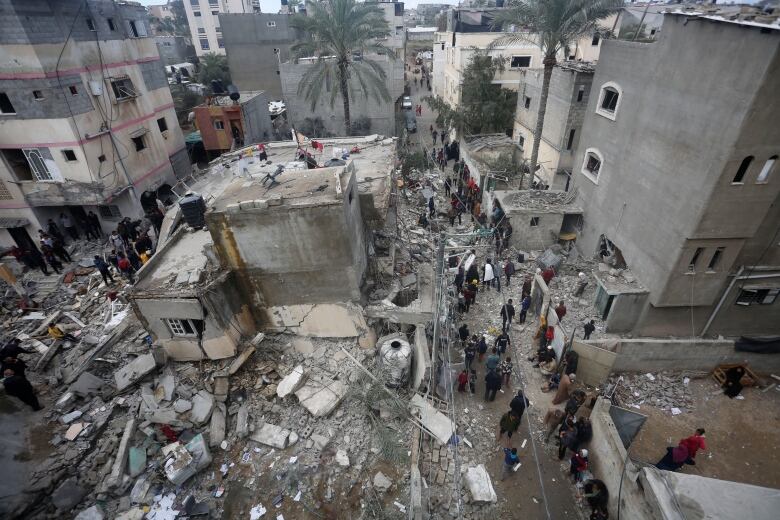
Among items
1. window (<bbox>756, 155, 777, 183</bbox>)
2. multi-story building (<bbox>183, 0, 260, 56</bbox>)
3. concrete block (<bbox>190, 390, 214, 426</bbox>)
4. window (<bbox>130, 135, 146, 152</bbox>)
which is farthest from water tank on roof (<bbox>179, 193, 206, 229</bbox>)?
multi-story building (<bbox>183, 0, 260, 56</bbox>)

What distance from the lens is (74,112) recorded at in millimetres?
15898

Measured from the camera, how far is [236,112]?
25.1 metres

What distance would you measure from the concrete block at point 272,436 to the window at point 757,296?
48.3 ft

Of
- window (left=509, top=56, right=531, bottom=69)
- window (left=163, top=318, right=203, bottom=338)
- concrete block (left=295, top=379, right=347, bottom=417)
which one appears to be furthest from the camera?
window (left=509, top=56, right=531, bottom=69)

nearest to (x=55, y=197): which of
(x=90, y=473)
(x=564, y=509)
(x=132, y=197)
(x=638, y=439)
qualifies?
(x=132, y=197)

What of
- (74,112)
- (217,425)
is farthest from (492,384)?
(74,112)

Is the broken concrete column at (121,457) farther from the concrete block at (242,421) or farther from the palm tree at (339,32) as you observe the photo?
the palm tree at (339,32)

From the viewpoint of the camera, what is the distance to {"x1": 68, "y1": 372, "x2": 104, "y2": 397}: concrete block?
34.4 ft

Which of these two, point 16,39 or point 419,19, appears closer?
point 16,39

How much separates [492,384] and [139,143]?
69.2 ft

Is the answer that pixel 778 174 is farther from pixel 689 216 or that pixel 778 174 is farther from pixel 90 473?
pixel 90 473

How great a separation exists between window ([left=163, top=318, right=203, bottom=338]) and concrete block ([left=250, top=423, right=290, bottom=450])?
128 inches

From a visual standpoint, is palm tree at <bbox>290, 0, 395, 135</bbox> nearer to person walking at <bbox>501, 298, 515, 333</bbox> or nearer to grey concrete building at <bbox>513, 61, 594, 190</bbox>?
grey concrete building at <bbox>513, 61, 594, 190</bbox>

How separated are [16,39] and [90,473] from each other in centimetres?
1575
